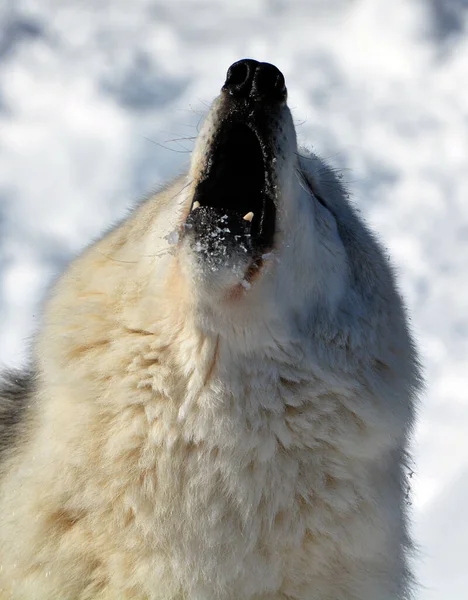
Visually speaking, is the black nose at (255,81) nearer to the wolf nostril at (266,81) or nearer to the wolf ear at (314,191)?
the wolf nostril at (266,81)

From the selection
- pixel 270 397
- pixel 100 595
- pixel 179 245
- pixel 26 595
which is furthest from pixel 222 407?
pixel 26 595

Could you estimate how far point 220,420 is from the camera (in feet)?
9.57

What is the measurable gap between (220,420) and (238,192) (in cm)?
95

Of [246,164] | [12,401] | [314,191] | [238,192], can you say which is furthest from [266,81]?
[12,401]

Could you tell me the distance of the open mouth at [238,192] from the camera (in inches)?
116

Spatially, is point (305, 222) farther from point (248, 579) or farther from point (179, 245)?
point (248, 579)

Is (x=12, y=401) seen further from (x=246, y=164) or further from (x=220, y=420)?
(x=246, y=164)

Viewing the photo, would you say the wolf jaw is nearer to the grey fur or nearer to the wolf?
the wolf

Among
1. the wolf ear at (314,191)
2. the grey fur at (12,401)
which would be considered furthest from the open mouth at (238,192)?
the grey fur at (12,401)

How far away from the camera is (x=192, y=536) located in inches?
114

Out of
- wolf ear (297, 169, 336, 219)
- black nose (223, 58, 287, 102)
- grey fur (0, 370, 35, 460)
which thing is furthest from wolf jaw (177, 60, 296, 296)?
grey fur (0, 370, 35, 460)

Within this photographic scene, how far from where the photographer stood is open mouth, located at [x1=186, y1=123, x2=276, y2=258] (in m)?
2.96

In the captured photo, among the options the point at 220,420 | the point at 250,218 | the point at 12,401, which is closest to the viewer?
the point at 220,420

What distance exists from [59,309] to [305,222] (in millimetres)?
1173
